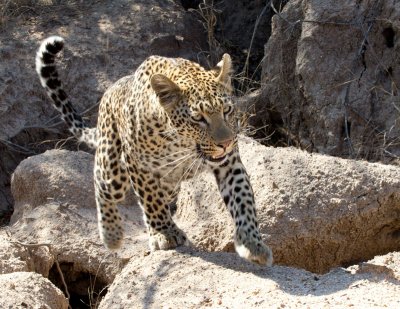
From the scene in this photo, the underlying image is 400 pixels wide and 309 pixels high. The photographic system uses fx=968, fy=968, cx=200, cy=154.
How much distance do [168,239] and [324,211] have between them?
4.24 feet

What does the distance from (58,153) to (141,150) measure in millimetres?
2596

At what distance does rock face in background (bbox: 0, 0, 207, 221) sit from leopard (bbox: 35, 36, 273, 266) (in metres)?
3.21

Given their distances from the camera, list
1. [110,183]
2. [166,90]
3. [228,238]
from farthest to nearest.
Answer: [110,183]
[228,238]
[166,90]

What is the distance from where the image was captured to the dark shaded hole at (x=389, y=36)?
32.7ft

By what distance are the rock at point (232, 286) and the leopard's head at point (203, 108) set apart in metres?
0.80

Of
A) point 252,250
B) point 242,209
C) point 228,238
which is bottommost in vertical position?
point 228,238

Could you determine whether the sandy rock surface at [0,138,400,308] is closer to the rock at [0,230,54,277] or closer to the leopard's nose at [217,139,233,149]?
the rock at [0,230,54,277]

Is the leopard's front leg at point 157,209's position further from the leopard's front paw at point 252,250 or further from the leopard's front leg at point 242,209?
the leopard's front paw at point 252,250

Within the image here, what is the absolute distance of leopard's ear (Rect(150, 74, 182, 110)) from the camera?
23.3 feet

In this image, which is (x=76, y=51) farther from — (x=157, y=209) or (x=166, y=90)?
(x=166, y=90)

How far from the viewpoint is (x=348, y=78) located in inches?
396

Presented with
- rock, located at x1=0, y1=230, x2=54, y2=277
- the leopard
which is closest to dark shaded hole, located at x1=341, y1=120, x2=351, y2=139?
the leopard

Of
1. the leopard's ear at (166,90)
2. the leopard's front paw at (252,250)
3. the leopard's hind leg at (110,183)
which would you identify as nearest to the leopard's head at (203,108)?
the leopard's ear at (166,90)

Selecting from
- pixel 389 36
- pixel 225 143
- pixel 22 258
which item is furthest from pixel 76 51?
pixel 225 143
